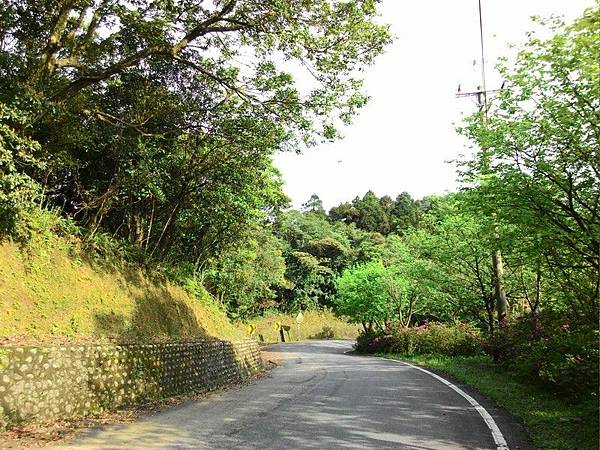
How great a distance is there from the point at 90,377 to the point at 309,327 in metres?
46.7

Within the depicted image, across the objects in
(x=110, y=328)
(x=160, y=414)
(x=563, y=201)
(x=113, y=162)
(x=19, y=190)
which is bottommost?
(x=160, y=414)

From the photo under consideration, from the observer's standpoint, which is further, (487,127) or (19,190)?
(487,127)

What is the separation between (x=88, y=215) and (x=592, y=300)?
44.1ft

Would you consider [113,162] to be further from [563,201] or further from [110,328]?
[563,201]

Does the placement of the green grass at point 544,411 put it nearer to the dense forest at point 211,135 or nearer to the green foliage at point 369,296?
the dense forest at point 211,135

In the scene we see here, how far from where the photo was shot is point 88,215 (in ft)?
49.2

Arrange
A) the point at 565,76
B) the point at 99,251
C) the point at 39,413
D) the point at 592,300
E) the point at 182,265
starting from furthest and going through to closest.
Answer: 1. the point at 182,265
2. the point at 99,251
3. the point at 592,300
4. the point at 565,76
5. the point at 39,413

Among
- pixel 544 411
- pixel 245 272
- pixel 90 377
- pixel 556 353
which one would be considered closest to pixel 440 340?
pixel 245 272

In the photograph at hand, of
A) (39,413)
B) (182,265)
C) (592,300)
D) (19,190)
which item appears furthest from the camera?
(182,265)

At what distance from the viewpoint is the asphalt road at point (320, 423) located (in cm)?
691

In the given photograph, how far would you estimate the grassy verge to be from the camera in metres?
50.7

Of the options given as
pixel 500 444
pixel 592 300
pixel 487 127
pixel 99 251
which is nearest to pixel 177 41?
pixel 99 251

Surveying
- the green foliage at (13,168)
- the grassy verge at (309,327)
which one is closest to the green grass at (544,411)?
the green foliage at (13,168)

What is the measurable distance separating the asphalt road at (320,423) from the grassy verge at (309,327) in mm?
38337
